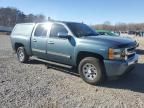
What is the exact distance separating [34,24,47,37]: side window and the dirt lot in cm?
140

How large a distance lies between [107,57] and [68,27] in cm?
201

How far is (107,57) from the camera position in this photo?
20.5 ft

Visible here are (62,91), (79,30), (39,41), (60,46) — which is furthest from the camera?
(39,41)

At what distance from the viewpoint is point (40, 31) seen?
28.4 ft

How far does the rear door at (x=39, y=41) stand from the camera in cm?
831

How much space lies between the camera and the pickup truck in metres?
6.26

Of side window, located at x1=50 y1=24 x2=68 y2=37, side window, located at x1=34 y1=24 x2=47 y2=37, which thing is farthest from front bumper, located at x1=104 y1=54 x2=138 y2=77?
side window, located at x1=34 y1=24 x2=47 y2=37

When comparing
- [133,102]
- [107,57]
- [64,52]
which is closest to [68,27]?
[64,52]

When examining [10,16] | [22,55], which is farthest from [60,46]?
[10,16]

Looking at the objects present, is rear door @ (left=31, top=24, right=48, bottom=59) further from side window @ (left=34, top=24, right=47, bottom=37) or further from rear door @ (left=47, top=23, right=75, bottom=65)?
rear door @ (left=47, top=23, right=75, bottom=65)

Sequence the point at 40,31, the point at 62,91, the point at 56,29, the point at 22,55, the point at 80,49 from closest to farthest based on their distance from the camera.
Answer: the point at 62,91, the point at 80,49, the point at 56,29, the point at 40,31, the point at 22,55

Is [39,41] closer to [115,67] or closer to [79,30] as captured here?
[79,30]

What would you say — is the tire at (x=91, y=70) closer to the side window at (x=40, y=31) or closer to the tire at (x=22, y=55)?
the side window at (x=40, y=31)

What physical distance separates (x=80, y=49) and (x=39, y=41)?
221cm
